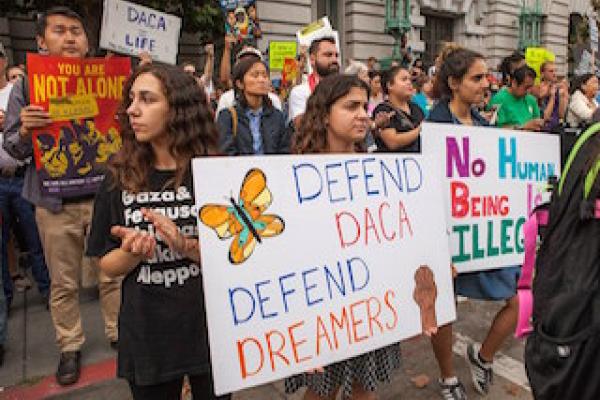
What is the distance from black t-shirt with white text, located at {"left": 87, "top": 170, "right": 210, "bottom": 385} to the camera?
68.8 inches

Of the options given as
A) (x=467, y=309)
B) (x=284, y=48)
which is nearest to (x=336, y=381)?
(x=467, y=309)

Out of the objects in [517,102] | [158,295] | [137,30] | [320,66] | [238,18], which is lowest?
[158,295]

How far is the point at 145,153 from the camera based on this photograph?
185 centimetres

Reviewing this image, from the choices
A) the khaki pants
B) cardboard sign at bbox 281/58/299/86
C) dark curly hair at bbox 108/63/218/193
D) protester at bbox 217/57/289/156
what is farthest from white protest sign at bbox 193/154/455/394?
cardboard sign at bbox 281/58/299/86

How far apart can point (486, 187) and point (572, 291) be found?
137 cm

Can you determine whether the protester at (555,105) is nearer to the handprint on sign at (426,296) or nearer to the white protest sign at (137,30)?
the white protest sign at (137,30)

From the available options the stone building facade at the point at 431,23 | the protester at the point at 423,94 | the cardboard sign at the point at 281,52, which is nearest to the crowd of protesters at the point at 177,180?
the protester at the point at 423,94

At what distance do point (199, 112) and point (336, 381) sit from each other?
1.25 m

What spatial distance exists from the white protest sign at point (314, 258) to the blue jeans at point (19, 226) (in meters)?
3.03

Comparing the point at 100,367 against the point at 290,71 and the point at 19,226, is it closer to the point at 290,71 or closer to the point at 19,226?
the point at 19,226

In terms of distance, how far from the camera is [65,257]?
300 cm

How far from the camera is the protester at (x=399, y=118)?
3.19 meters

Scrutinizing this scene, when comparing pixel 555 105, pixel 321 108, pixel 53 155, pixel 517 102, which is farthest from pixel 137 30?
pixel 555 105

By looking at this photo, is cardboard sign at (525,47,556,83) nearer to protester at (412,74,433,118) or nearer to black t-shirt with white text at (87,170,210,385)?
protester at (412,74,433,118)
